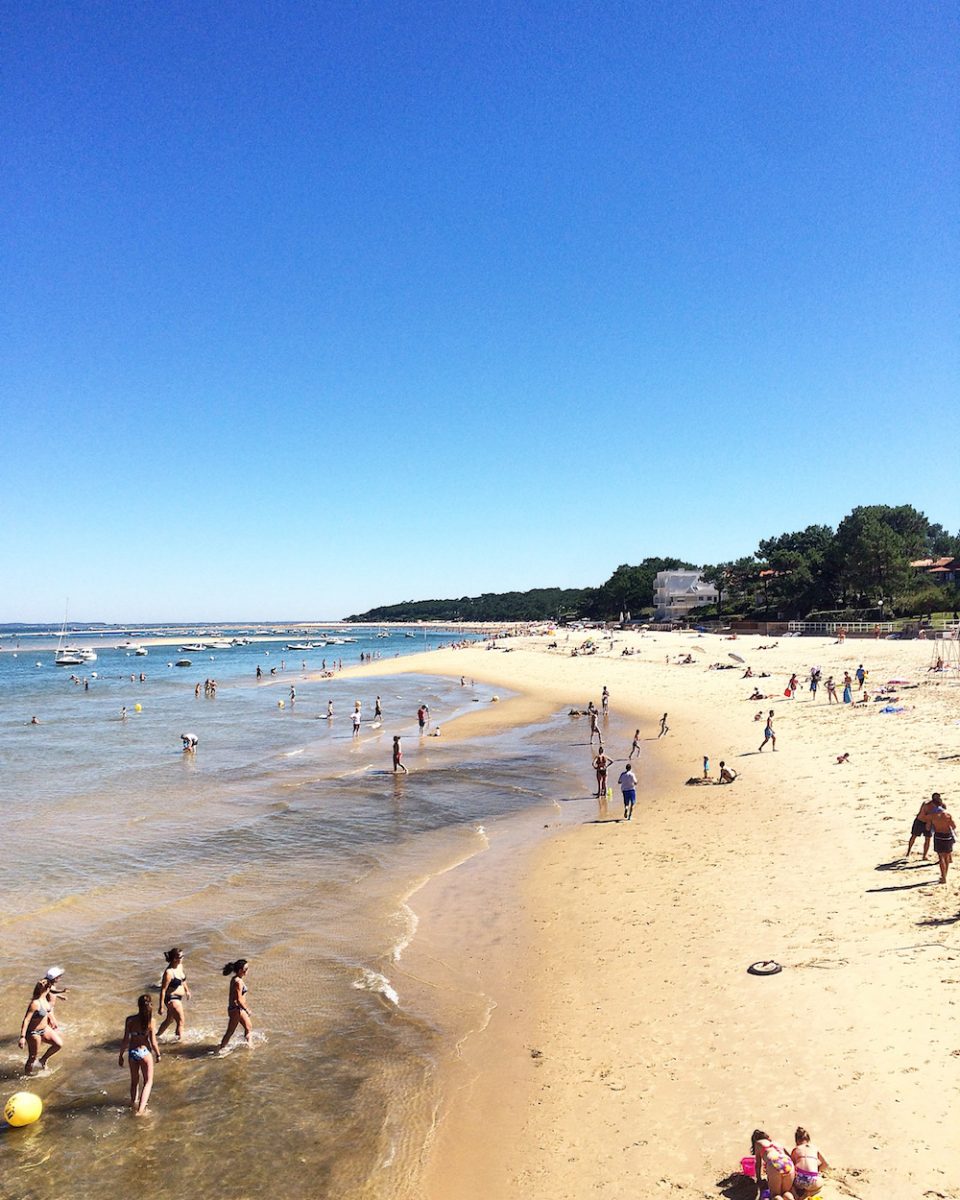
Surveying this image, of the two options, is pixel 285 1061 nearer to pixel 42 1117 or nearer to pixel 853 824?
pixel 42 1117

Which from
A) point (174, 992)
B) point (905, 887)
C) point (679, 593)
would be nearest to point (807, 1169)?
point (905, 887)

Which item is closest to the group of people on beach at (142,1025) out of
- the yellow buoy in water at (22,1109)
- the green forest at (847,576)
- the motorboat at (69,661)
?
the yellow buoy in water at (22,1109)

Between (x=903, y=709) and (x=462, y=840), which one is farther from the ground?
(x=903, y=709)

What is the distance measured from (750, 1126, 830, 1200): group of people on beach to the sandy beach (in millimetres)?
229

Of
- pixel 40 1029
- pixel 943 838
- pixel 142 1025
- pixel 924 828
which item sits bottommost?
pixel 40 1029

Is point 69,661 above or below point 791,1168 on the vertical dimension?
below

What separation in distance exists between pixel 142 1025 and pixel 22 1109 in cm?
139

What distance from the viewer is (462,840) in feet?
59.2

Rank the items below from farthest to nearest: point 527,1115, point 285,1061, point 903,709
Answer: point 903,709 < point 285,1061 < point 527,1115

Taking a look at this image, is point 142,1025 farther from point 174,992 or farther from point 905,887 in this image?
point 905,887

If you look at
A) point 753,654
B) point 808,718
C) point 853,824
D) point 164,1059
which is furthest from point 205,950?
point 753,654

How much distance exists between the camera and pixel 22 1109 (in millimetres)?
7793

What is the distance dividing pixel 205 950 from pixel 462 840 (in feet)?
23.6

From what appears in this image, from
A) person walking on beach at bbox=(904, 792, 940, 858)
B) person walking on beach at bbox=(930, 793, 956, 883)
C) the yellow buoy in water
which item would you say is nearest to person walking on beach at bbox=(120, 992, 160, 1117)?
the yellow buoy in water
